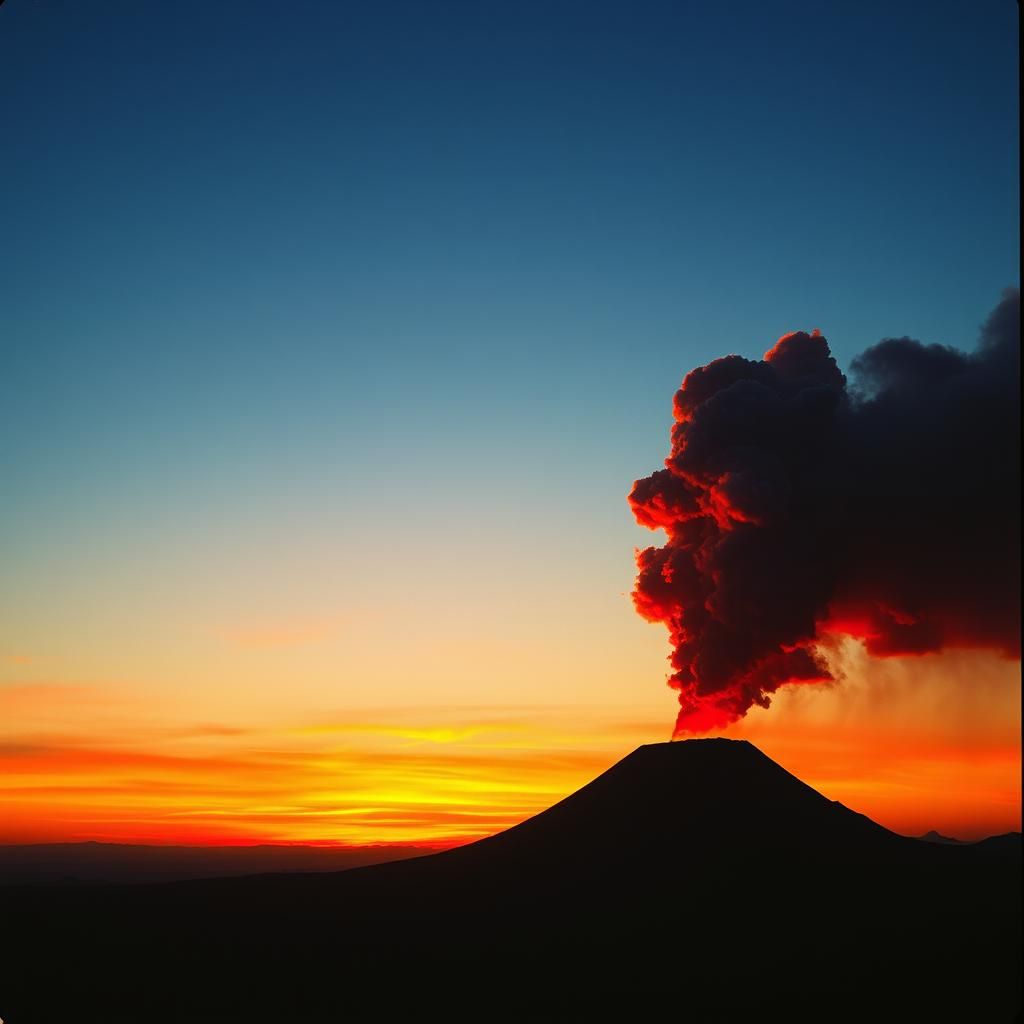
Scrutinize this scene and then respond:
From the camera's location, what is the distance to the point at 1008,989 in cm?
7456

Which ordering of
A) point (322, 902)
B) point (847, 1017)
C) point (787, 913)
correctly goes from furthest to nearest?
point (322, 902) < point (787, 913) < point (847, 1017)

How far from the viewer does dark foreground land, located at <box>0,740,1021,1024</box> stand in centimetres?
7431

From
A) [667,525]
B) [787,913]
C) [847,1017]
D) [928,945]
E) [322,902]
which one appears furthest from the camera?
[667,525]

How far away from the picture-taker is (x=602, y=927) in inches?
3440

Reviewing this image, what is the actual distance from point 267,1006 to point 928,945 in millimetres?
49291

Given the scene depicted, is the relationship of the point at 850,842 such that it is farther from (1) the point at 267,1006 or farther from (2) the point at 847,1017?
(1) the point at 267,1006

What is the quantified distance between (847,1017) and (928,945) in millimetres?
14848

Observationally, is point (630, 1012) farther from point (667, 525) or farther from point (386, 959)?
point (667, 525)

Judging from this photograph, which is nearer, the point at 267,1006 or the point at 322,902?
the point at 267,1006

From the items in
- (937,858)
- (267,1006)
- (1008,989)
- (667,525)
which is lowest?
(267,1006)

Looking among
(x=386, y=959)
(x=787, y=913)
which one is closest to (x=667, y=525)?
(x=787, y=913)

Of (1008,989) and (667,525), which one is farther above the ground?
(667,525)

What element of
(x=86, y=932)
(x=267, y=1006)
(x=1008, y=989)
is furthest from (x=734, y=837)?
(x=86, y=932)

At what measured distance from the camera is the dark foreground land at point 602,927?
74312 mm
